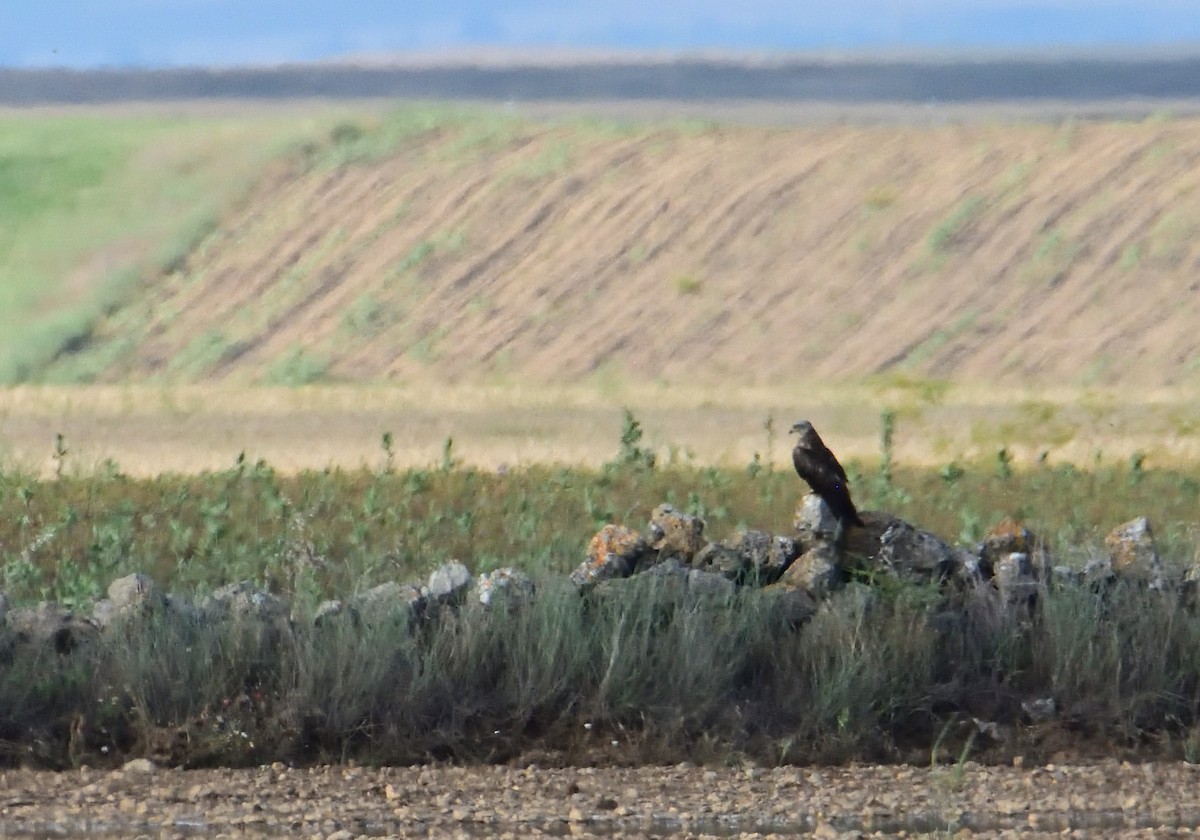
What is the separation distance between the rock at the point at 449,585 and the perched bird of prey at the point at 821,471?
1345 mm

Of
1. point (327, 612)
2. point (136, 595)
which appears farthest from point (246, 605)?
point (136, 595)

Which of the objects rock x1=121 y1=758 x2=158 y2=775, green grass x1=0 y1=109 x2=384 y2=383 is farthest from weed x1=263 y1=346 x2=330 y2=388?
rock x1=121 y1=758 x2=158 y2=775

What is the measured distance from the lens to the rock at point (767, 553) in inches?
365

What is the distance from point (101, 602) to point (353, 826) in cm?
221

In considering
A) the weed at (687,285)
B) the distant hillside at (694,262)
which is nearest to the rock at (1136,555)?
the distant hillside at (694,262)

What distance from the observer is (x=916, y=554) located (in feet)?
30.4

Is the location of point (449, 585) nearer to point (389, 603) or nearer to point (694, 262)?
point (389, 603)

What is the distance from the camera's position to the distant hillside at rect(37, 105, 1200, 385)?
24734mm

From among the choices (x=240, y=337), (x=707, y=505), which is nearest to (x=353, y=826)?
(x=707, y=505)

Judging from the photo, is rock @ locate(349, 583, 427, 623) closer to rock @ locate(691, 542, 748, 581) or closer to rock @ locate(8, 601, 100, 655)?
rock @ locate(8, 601, 100, 655)

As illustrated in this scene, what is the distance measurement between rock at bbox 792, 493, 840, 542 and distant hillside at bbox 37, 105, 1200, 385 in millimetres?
14413

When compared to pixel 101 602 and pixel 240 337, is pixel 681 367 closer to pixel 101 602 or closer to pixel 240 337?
pixel 240 337

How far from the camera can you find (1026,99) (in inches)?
1294

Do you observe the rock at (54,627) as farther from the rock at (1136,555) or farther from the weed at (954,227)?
the weed at (954,227)
